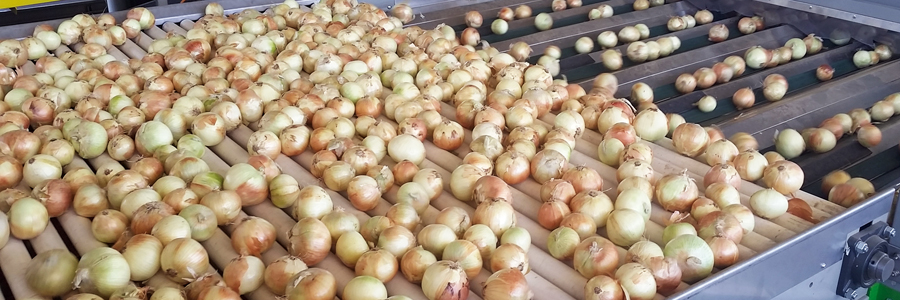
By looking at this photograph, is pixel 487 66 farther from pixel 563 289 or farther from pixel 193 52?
pixel 563 289

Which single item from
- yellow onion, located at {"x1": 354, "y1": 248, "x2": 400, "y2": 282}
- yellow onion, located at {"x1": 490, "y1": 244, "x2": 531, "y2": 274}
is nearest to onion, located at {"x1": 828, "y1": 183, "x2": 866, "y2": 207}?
yellow onion, located at {"x1": 490, "y1": 244, "x2": 531, "y2": 274}

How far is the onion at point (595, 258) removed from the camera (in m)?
1.33

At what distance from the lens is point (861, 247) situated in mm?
1419

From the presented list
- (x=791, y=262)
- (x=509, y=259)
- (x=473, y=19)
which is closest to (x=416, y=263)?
(x=509, y=259)

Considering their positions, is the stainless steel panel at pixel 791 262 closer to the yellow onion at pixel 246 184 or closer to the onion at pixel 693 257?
the onion at pixel 693 257

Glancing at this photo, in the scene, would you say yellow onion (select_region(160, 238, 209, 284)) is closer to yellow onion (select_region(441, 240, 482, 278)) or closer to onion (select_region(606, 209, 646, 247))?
yellow onion (select_region(441, 240, 482, 278))

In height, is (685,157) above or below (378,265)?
below

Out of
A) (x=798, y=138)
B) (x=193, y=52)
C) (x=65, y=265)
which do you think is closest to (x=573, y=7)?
(x=798, y=138)

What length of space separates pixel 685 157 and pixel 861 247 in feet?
1.65

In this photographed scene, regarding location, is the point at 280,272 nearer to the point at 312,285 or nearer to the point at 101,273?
the point at 312,285

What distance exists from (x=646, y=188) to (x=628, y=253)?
27cm

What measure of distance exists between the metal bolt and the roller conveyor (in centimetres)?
3

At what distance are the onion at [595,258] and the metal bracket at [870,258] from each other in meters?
0.50

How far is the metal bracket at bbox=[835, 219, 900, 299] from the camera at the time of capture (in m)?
1.40
